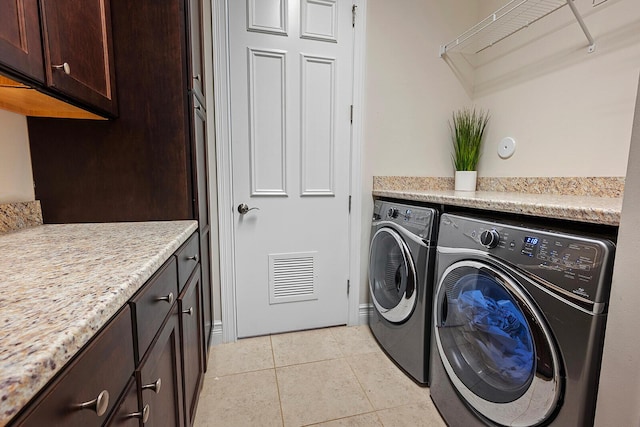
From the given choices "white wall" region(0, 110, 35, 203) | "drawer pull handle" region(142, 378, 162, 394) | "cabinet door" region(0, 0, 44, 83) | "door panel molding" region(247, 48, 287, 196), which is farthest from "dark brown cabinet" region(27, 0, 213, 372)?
"drawer pull handle" region(142, 378, 162, 394)

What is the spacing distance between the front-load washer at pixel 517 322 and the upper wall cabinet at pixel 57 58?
1.45 meters

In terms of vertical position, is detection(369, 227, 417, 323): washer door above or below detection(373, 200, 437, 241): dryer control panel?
below

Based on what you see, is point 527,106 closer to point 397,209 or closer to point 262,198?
point 397,209

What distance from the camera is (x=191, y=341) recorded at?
122cm

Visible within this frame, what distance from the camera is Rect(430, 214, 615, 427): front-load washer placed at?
29.9 inches

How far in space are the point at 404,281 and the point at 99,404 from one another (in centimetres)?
142

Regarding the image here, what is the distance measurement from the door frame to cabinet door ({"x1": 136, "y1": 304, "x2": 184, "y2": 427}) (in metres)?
Result: 0.94

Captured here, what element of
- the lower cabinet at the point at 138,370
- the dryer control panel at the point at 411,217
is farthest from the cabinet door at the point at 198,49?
the dryer control panel at the point at 411,217

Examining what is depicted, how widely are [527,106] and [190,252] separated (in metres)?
2.12

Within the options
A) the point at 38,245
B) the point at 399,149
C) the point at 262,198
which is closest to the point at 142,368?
the point at 38,245

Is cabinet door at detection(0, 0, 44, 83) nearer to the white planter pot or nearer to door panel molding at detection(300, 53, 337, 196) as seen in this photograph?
door panel molding at detection(300, 53, 337, 196)

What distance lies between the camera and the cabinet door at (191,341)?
1.05 meters

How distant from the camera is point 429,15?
2074 mm

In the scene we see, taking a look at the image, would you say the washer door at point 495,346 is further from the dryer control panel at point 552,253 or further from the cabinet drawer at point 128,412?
the cabinet drawer at point 128,412
